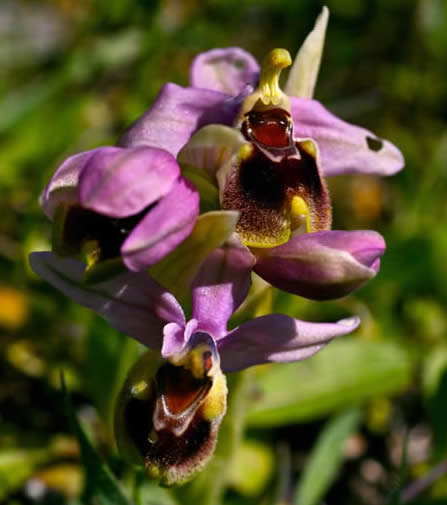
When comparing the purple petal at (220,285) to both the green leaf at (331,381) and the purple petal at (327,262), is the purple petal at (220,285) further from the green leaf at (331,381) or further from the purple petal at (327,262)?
the green leaf at (331,381)

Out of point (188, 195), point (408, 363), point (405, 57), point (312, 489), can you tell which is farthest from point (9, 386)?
point (405, 57)

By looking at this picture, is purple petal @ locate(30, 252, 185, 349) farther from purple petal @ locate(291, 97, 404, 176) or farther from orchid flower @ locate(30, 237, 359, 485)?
purple petal @ locate(291, 97, 404, 176)

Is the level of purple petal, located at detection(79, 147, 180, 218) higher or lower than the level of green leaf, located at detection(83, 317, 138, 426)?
higher

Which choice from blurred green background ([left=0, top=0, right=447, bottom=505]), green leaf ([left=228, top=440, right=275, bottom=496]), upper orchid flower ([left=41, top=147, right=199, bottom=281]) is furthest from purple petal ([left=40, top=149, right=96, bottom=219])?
green leaf ([left=228, top=440, right=275, bottom=496])

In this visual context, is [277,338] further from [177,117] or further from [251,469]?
[251,469]

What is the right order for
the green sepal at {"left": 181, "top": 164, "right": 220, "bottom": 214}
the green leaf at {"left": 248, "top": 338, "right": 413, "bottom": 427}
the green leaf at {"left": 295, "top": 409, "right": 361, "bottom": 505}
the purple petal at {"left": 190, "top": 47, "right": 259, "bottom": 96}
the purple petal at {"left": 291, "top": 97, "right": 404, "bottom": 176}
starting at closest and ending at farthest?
the green sepal at {"left": 181, "top": 164, "right": 220, "bottom": 214} < the purple petal at {"left": 291, "top": 97, "right": 404, "bottom": 176} < the purple petal at {"left": 190, "top": 47, "right": 259, "bottom": 96} < the green leaf at {"left": 295, "top": 409, "right": 361, "bottom": 505} < the green leaf at {"left": 248, "top": 338, "right": 413, "bottom": 427}

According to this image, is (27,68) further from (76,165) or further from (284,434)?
(76,165)
